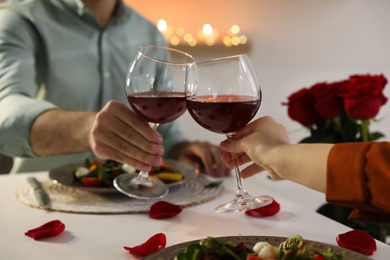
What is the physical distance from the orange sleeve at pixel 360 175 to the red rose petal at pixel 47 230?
1.52 ft

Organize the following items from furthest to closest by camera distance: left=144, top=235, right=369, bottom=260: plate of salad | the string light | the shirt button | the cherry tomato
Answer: the string light → the shirt button → the cherry tomato → left=144, top=235, right=369, bottom=260: plate of salad

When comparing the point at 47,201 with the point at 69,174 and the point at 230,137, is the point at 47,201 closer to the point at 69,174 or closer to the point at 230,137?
the point at 69,174

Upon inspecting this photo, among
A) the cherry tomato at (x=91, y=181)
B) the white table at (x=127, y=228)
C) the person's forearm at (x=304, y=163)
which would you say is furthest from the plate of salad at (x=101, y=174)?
the person's forearm at (x=304, y=163)

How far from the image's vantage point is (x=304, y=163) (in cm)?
79

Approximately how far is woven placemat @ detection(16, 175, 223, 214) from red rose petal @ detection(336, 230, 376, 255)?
1.22ft

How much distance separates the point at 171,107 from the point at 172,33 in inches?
92.8

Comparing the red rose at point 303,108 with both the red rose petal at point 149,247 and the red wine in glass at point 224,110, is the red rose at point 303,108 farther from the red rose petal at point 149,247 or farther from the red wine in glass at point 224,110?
the red rose petal at point 149,247

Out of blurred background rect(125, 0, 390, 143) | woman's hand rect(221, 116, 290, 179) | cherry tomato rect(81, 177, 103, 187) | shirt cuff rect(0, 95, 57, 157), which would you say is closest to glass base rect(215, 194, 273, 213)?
woman's hand rect(221, 116, 290, 179)

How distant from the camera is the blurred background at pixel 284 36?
11.0 ft

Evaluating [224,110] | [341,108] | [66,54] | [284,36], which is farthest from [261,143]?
[284,36]

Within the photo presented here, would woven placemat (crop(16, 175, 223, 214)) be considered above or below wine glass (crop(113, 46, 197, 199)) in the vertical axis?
below

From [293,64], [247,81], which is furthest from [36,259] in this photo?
[293,64]

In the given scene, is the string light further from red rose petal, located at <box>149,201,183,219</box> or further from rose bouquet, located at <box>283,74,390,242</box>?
red rose petal, located at <box>149,201,183,219</box>

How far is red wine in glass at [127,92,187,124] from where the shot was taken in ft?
3.43
